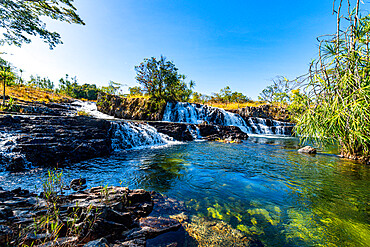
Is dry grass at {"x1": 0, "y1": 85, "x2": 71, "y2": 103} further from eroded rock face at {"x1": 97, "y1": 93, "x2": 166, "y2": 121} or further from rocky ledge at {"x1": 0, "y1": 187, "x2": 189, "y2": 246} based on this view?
rocky ledge at {"x1": 0, "y1": 187, "x2": 189, "y2": 246}

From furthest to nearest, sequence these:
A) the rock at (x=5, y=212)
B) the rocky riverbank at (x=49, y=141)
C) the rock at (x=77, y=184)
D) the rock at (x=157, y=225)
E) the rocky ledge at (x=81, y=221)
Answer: the rocky riverbank at (x=49, y=141), the rock at (x=77, y=184), the rock at (x=157, y=225), the rock at (x=5, y=212), the rocky ledge at (x=81, y=221)

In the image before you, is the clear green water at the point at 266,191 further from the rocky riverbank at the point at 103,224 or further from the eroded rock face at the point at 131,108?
the eroded rock face at the point at 131,108

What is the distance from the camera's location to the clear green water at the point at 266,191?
292 centimetres

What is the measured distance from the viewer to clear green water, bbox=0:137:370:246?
2.92m

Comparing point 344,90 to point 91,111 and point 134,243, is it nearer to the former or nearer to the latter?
point 134,243

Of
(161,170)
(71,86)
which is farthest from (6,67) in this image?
(71,86)

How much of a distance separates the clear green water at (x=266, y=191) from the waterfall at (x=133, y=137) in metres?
4.19

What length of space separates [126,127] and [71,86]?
61.4 metres

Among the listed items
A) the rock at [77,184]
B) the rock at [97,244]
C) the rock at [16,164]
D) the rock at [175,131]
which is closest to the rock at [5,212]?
the rock at [77,184]

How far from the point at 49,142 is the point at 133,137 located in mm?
5834

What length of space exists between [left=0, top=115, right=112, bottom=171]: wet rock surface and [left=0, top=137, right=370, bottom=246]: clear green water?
34.8 inches

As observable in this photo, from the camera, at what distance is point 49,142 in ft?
24.9

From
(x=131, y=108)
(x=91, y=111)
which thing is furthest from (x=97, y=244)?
(x=91, y=111)

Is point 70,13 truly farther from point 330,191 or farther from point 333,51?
point 330,191
